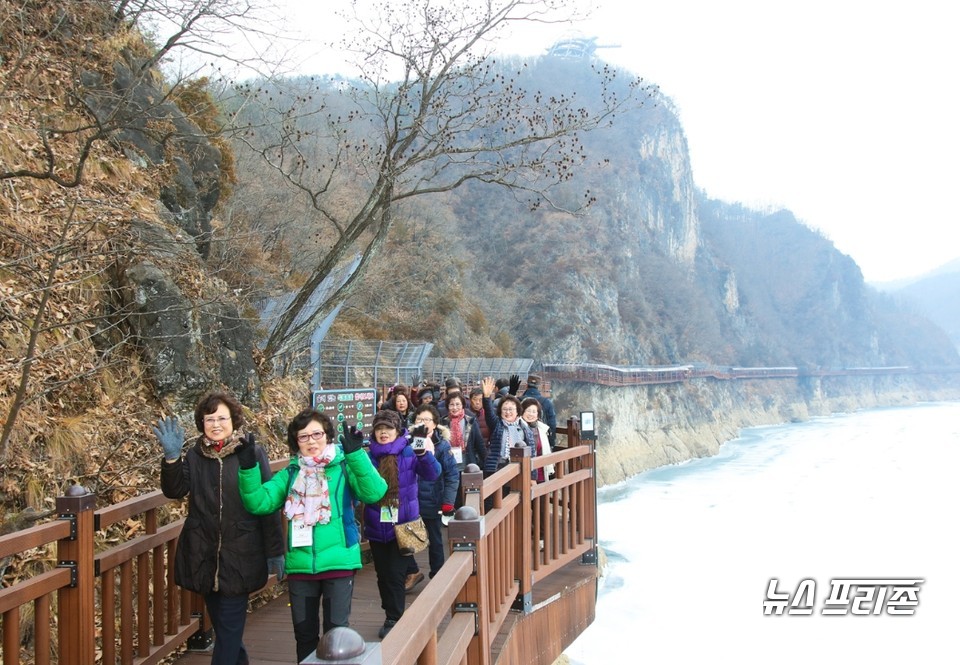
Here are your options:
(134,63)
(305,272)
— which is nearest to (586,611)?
(134,63)

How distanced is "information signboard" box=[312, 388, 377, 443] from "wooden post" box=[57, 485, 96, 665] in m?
3.79

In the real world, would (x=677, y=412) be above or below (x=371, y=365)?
below

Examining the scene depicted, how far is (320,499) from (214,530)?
56 centimetres

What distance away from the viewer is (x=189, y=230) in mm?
10672

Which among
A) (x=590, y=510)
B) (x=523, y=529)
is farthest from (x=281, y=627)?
(x=590, y=510)

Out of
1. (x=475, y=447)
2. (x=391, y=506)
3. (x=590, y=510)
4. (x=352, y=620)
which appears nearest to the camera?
(x=391, y=506)

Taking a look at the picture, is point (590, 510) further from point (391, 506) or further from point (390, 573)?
point (391, 506)

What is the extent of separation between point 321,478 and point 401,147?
714 cm

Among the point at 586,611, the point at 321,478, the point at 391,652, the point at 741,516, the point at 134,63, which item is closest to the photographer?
the point at 391,652

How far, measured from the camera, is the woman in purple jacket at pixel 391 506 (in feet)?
16.9

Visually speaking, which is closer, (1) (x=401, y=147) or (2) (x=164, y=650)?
(2) (x=164, y=650)

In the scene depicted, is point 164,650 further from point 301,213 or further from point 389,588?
point 301,213

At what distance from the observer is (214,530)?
152 inches

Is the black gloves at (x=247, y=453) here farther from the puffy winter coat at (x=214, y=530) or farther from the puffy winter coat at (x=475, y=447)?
the puffy winter coat at (x=475, y=447)
